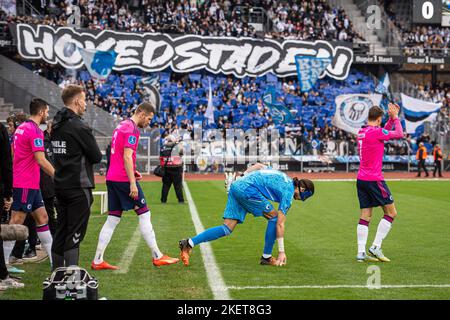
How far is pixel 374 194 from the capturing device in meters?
9.73

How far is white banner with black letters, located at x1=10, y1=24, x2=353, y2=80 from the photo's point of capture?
36656 millimetres

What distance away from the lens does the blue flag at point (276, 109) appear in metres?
37.4

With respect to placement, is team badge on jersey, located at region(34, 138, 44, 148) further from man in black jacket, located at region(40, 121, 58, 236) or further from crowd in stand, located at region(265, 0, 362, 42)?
crowd in stand, located at region(265, 0, 362, 42)

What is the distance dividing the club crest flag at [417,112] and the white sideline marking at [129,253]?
27384 millimetres

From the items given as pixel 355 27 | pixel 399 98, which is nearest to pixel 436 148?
pixel 399 98

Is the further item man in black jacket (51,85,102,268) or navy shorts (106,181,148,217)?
navy shorts (106,181,148,217)

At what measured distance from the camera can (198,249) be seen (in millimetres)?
10531

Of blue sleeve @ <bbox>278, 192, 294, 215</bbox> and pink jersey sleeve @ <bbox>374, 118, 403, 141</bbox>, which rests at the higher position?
pink jersey sleeve @ <bbox>374, 118, 403, 141</bbox>

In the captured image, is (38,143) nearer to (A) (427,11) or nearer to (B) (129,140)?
(B) (129,140)

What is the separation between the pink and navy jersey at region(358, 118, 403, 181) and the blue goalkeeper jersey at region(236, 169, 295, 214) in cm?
150

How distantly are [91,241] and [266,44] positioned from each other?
30.3m

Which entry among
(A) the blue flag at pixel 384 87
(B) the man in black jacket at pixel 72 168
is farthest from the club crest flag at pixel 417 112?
(B) the man in black jacket at pixel 72 168

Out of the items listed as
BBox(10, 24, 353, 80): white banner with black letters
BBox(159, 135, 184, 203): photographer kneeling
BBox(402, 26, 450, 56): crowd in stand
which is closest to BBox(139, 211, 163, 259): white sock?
BBox(159, 135, 184, 203): photographer kneeling

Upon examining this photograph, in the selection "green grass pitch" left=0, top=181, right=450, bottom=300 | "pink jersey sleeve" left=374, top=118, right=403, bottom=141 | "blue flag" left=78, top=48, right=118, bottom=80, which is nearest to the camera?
"green grass pitch" left=0, top=181, right=450, bottom=300
